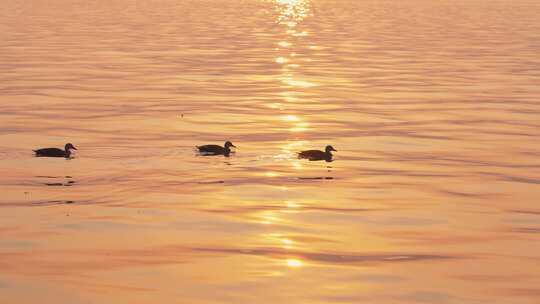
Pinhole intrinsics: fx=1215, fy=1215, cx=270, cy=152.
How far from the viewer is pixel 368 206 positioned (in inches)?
824

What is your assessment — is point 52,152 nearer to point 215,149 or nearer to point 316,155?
point 215,149

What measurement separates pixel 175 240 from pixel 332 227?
2.57 meters

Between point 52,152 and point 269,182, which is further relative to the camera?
point 52,152

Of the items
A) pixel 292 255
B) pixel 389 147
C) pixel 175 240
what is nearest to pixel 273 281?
pixel 292 255

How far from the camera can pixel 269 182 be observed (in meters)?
23.2

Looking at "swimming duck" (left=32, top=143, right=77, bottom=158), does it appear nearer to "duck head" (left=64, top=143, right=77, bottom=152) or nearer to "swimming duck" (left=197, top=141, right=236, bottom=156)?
"duck head" (left=64, top=143, right=77, bottom=152)

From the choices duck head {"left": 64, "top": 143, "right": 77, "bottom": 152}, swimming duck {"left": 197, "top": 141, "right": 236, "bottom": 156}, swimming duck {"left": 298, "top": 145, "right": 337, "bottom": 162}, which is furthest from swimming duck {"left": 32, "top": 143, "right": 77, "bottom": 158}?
swimming duck {"left": 298, "top": 145, "right": 337, "bottom": 162}

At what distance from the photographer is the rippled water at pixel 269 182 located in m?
16.0

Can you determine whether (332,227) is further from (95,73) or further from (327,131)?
(95,73)

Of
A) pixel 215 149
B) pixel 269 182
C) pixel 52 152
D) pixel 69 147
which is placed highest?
pixel 215 149

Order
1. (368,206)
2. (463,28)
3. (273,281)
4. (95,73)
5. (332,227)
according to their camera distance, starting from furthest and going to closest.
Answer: (463,28) < (95,73) < (368,206) < (332,227) < (273,281)

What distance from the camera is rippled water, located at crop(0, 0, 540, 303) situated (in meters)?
16.0

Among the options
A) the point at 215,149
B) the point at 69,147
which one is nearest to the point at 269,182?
the point at 215,149

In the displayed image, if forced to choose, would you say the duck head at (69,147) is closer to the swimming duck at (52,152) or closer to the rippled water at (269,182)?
the swimming duck at (52,152)
